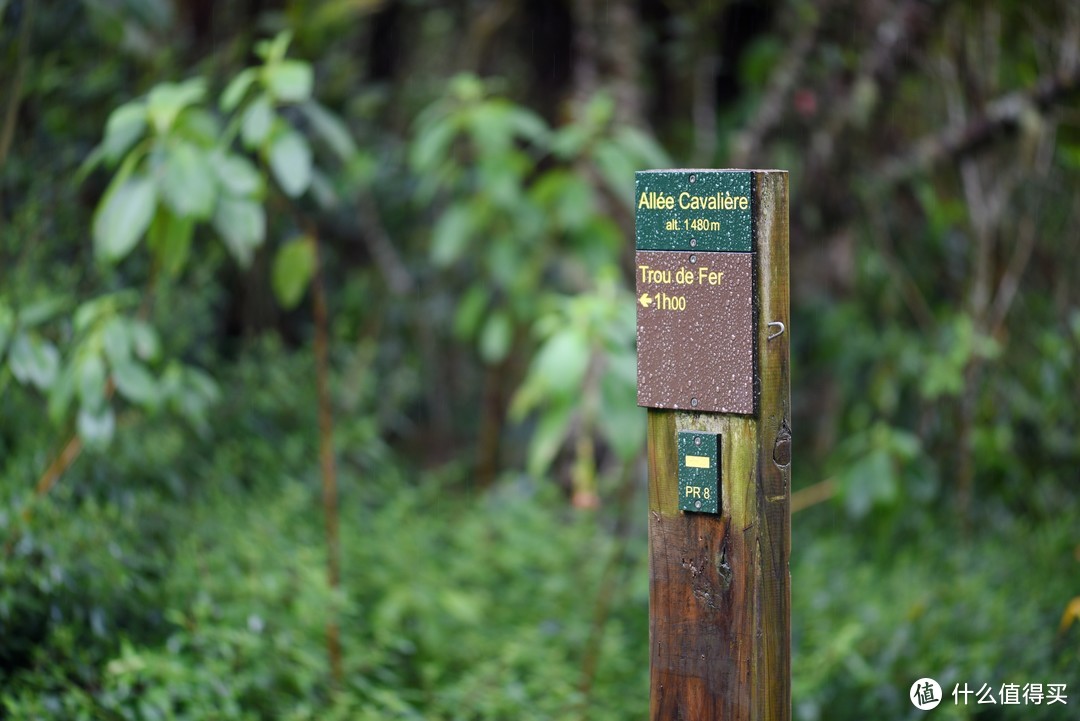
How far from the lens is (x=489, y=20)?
512 cm

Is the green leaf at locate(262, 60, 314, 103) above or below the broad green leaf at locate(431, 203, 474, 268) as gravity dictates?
above

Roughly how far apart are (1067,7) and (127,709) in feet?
13.1

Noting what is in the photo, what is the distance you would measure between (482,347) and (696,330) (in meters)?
2.75

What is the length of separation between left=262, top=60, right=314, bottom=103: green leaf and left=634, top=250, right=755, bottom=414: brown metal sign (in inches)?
46.9

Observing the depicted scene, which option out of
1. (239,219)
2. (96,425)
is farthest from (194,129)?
(96,425)

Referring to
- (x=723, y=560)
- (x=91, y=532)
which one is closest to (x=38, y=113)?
(x=91, y=532)

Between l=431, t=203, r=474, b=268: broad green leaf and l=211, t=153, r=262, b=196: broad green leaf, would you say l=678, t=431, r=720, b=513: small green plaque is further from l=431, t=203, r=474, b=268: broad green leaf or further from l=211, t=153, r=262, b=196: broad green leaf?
l=431, t=203, r=474, b=268: broad green leaf

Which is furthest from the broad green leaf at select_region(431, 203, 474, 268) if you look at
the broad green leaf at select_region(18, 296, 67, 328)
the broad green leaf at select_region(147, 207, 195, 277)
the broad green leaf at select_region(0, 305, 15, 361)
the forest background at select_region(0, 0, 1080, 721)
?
the broad green leaf at select_region(0, 305, 15, 361)

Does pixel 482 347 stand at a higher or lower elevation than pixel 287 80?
lower

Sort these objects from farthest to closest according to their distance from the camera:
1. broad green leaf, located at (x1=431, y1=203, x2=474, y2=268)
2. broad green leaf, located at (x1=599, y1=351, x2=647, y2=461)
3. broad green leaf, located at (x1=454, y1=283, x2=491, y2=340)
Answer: broad green leaf, located at (x1=454, y1=283, x2=491, y2=340) → broad green leaf, located at (x1=431, y1=203, x2=474, y2=268) → broad green leaf, located at (x1=599, y1=351, x2=647, y2=461)

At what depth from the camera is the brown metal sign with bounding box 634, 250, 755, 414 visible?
6.86 feet

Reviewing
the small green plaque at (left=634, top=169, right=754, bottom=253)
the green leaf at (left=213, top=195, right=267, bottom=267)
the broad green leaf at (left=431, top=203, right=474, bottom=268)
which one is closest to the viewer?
the small green plaque at (left=634, top=169, right=754, bottom=253)

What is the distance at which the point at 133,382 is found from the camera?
10.0 feet

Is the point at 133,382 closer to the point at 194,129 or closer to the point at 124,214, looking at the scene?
the point at 124,214
